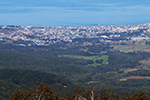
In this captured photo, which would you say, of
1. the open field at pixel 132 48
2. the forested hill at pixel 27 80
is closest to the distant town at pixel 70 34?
the open field at pixel 132 48

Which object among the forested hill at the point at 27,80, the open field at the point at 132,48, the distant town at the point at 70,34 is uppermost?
the distant town at the point at 70,34

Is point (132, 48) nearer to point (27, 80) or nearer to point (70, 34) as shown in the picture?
point (70, 34)

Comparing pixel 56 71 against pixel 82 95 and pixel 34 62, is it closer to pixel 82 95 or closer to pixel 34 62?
pixel 34 62

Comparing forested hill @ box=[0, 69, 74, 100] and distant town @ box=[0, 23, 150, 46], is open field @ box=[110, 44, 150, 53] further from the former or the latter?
forested hill @ box=[0, 69, 74, 100]

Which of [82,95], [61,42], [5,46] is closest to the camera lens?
[82,95]

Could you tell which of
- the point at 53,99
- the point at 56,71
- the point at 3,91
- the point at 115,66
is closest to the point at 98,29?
the point at 115,66

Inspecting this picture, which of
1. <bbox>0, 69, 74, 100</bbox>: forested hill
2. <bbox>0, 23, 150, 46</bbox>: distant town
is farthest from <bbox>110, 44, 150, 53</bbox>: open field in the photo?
<bbox>0, 69, 74, 100</bbox>: forested hill

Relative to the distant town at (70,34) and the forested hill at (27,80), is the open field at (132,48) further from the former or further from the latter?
the forested hill at (27,80)

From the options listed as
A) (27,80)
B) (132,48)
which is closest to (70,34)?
(132,48)
